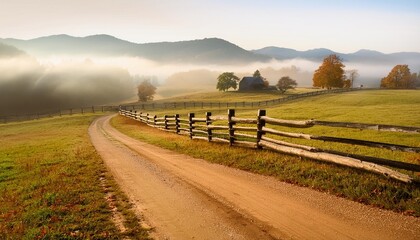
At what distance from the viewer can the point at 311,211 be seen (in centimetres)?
699

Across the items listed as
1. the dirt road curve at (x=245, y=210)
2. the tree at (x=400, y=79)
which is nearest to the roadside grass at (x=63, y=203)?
the dirt road curve at (x=245, y=210)

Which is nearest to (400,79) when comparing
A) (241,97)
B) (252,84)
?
(252,84)

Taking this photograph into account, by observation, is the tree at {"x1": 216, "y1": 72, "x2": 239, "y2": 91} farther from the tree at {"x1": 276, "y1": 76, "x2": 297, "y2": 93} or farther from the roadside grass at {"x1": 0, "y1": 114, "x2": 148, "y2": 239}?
the roadside grass at {"x1": 0, "y1": 114, "x2": 148, "y2": 239}

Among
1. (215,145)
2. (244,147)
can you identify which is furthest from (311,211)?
(215,145)

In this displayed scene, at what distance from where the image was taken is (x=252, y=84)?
361 feet

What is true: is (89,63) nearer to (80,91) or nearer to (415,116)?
(80,91)

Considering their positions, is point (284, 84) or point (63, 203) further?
point (284, 84)

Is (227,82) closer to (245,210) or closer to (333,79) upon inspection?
(333,79)

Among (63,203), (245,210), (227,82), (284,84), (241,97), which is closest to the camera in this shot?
(245,210)

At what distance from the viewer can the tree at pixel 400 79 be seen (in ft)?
292

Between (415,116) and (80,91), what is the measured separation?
150318 mm

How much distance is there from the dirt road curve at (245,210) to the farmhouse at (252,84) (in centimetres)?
10038

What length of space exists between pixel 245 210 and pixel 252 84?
10471 cm

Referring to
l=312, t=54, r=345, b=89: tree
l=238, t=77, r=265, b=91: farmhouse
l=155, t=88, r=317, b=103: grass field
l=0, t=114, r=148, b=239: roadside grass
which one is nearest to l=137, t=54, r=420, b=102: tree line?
l=312, t=54, r=345, b=89: tree
